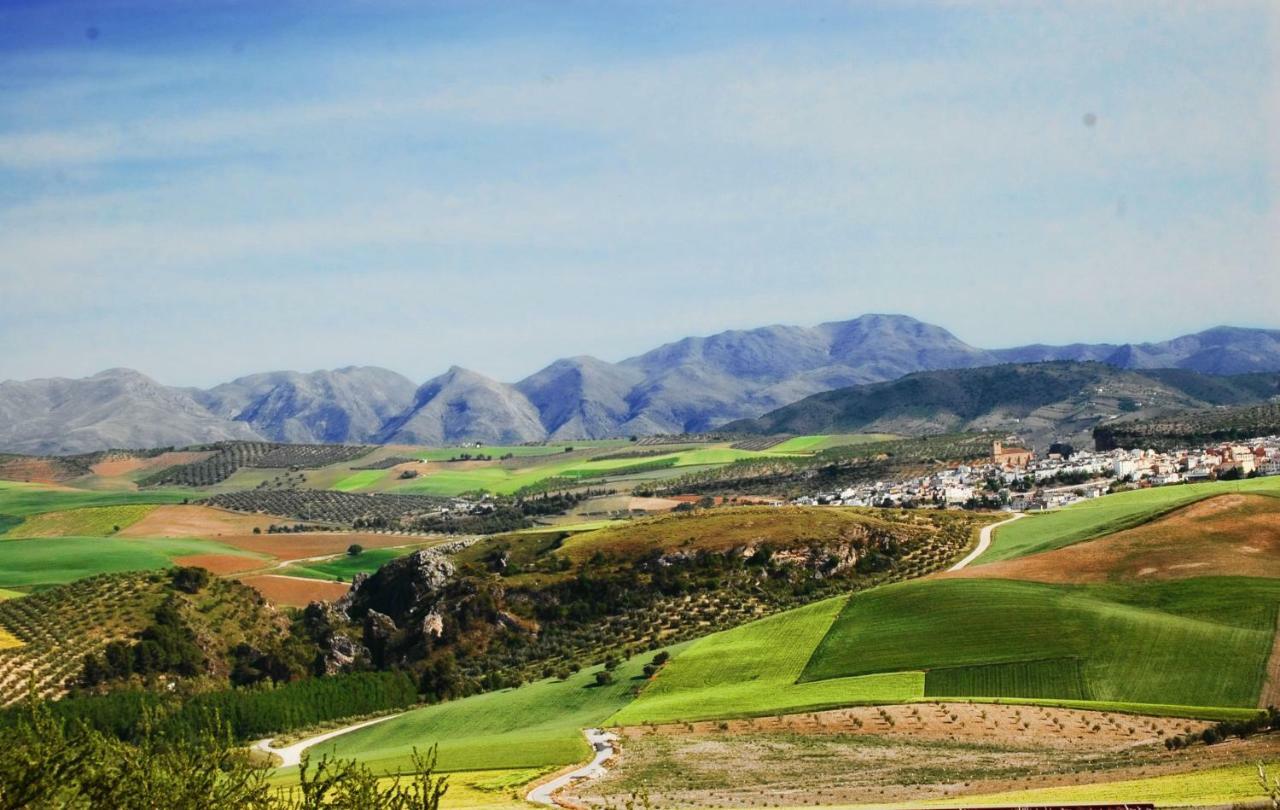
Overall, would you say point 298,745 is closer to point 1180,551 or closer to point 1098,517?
point 1180,551

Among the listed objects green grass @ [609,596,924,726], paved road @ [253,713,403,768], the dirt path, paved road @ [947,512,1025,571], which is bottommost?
paved road @ [253,713,403,768]

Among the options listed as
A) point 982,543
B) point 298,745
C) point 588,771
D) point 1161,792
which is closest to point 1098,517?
point 982,543

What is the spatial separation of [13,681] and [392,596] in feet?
144

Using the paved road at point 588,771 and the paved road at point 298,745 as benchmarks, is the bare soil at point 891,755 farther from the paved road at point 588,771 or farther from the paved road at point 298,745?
the paved road at point 298,745

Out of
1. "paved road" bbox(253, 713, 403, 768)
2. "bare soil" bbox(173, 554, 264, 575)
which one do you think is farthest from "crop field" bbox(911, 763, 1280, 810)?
"bare soil" bbox(173, 554, 264, 575)

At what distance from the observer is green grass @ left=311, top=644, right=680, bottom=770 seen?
2936 inches

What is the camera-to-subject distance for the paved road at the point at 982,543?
121519 millimetres

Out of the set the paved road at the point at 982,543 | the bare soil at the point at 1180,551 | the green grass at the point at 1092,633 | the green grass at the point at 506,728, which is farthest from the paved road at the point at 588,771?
the paved road at the point at 982,543

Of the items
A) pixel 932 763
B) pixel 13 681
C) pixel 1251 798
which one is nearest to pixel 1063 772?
pixel 932 763

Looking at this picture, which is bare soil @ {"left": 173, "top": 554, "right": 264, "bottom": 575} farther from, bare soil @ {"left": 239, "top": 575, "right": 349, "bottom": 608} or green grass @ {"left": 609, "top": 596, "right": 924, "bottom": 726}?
green grass @ {"left": 609, "top": 596, "right": 924, "bottom": 726}

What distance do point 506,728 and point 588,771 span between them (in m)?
24.0

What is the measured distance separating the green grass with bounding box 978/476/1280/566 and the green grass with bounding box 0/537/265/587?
107039mm

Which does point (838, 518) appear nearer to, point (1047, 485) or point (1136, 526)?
point (1136, 526)

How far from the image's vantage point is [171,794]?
99.3ft
